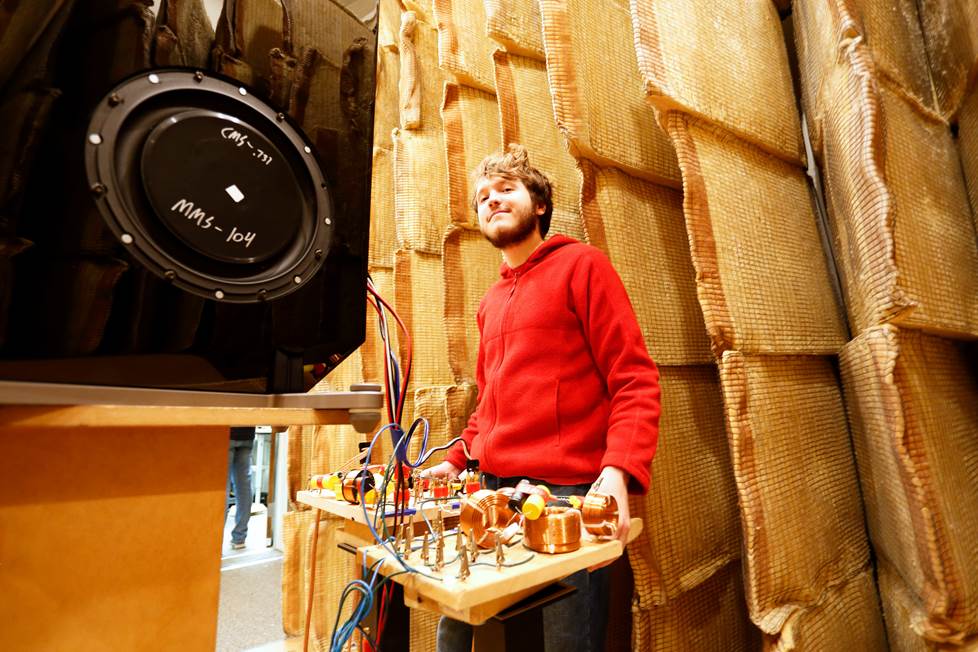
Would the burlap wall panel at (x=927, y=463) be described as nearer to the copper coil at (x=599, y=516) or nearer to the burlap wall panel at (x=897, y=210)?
the burlap wall panel at (x=897, y=210)

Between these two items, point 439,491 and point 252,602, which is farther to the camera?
point 252,602

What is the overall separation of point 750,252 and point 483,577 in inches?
31.9

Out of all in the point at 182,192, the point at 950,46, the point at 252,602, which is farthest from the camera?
the point at 252,602

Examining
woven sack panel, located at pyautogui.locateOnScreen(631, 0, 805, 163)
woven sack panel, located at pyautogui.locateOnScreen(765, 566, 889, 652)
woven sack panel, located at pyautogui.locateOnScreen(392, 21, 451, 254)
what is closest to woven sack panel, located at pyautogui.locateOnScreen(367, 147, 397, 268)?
woven sack panel, located at pyautogui.locateOnScreen(392, 21, 451, 254)

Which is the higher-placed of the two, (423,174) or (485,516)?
(423,174)

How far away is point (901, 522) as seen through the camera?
2.78ft

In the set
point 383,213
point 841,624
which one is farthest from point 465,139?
point 841,624

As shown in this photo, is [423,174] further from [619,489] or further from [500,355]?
[619,489]

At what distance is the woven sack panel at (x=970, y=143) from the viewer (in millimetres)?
956

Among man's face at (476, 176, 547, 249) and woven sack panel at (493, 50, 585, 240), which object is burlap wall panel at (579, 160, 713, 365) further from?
woven sack panel at (493, 50, 585, 240)

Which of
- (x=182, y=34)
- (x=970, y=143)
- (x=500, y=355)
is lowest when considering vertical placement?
(x=500, y=355)

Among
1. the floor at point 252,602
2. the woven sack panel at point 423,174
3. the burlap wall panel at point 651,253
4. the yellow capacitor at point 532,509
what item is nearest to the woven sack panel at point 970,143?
the burlap wall panel at point 651,253

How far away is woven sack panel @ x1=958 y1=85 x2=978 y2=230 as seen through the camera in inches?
37.6

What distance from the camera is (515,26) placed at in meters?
1.34
